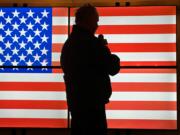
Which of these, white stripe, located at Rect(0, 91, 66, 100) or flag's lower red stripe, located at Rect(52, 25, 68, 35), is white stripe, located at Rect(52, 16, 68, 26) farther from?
white stripe, located at Rect(0, 91, 66, 100)

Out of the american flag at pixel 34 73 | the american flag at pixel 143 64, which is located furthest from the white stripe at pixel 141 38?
the american flag at pixel 34 73

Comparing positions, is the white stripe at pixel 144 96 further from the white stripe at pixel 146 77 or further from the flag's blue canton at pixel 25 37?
the flag's blue canton at pixel 25 37

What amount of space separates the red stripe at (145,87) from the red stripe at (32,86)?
2.34ft

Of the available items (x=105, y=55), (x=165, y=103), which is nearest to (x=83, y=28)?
(x=105, y=55)

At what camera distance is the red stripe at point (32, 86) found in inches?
189

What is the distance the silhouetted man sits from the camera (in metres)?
3.03

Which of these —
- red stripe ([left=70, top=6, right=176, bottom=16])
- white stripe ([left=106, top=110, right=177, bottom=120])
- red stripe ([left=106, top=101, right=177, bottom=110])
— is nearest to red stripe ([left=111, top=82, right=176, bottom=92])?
red stripe ([left=106, top=101, right=177, bottom=110])

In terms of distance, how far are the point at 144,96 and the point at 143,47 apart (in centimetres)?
61

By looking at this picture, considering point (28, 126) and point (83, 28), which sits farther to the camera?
point (28, 126)

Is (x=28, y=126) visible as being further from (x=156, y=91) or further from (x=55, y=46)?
(x=156, y=91)

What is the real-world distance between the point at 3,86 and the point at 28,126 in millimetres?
604

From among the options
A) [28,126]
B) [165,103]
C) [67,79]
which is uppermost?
[67,79]

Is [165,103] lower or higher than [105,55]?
lower

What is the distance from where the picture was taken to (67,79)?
10.3ft
